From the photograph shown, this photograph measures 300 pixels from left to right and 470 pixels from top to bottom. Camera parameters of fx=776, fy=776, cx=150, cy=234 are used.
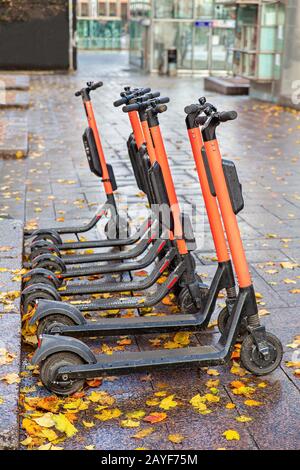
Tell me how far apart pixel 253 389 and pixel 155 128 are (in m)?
1.59

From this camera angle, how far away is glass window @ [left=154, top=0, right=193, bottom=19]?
24.7m

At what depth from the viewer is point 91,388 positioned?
3.79m

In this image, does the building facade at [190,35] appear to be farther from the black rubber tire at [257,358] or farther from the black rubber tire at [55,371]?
the black rubber tire at [55,371]

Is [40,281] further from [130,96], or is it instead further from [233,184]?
[233,184]

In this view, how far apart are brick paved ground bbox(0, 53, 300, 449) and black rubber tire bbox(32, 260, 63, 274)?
36.7 inches

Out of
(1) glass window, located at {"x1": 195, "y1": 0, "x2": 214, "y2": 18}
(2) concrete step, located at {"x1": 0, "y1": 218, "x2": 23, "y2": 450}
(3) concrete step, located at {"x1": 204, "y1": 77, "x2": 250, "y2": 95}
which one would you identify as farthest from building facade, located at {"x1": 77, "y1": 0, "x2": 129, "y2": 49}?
(2) concrete step, located at {"x1": 0, "y1": 218, "x2": 23, "y2": 450}

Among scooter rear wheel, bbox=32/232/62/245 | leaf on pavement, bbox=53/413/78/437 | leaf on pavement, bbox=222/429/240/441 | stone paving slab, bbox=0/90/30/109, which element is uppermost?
scooter rear wheel, bbox=32/232/62/245

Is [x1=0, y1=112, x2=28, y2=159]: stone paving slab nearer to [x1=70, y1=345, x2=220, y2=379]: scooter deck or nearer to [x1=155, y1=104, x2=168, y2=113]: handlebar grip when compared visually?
[x1=155, y1=104, x2=168, y2=113]: handlebar grip

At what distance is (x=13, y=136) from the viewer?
→ 1133 cm

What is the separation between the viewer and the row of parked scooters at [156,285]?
3689 mm

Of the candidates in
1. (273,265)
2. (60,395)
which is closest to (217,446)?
(60,395)

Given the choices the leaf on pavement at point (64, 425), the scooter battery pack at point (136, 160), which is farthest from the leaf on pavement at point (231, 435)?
the scooter battery pack at point (136, 160)

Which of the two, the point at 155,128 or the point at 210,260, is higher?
the point at 155,128

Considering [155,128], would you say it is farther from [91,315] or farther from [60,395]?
[60,395]
